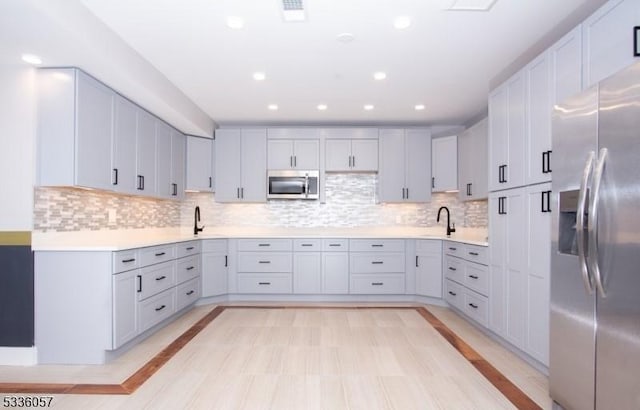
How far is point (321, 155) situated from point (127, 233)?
2.62 meters

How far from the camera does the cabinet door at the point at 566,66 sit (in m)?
2.33

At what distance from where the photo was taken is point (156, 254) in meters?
3.61

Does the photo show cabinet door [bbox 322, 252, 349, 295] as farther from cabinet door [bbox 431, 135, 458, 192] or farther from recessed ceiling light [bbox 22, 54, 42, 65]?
recessed ceiling light [bbox 22, 54, 42, 65]

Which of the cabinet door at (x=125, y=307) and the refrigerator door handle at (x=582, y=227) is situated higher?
the refrigerator door handle at (x=582, y=227)

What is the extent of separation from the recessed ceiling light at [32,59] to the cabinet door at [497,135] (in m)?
3.70

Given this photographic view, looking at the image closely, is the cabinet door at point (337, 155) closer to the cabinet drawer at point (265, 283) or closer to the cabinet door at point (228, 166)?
the cabinet door at point (228, 166)

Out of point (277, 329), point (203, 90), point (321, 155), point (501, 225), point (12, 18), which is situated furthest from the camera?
point (321, 155)

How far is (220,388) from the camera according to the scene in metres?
2.49

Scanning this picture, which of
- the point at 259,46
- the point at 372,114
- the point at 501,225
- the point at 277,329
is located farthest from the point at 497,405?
the point at 372,114

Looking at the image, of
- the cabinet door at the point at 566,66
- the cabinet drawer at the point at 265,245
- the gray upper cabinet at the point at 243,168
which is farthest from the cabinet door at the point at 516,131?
the gray upper cabinet at the point at 243,168

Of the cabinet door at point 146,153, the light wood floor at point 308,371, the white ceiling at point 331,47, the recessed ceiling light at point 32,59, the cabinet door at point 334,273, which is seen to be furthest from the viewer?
the cabinet door at point 334,273

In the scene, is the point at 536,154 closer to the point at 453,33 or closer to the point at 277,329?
the point at 453,33

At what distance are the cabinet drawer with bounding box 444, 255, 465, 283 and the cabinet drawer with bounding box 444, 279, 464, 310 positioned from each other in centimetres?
7

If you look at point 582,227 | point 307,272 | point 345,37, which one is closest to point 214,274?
point 307,272
